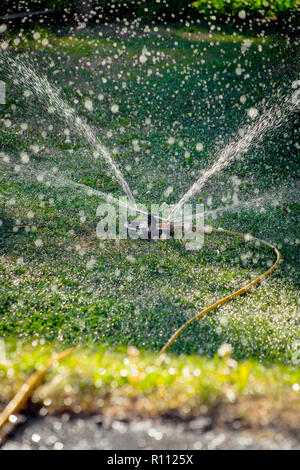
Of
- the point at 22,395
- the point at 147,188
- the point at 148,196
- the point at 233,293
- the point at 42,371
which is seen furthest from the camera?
the point at 147,188

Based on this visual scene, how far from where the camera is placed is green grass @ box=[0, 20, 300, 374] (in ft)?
9.45

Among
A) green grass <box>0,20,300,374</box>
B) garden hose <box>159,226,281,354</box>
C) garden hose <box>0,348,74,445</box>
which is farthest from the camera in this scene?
green grass <box>0,20,300,374</box>

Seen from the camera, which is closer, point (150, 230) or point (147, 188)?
point (150, 230)

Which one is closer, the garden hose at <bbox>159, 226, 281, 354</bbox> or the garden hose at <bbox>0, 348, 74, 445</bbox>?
the garden hose at <bbox>0, 348, 74, 445</bbox>

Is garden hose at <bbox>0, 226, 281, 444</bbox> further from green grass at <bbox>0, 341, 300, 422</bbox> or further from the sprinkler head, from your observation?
the sprinkler head

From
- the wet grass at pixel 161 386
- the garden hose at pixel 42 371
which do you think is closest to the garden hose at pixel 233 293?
the garden hose at pixel 42 371

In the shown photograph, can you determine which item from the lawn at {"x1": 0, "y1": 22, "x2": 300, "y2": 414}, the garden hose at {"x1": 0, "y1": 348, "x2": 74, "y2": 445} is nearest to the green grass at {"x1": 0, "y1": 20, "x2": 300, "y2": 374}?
the lawn at {"x1": 0, "y1": 22, "x2": 300, "y2": 414}

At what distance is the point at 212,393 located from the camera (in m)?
2.21

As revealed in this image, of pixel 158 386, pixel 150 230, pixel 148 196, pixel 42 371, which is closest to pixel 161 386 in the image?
pixel 158 386

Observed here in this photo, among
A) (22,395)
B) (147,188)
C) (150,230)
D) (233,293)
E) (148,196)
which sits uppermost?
(147,188)

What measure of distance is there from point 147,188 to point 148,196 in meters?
0.18

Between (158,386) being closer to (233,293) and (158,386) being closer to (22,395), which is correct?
(22,395)

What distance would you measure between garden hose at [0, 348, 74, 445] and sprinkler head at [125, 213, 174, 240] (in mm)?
1669

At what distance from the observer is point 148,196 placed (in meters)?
4.68
